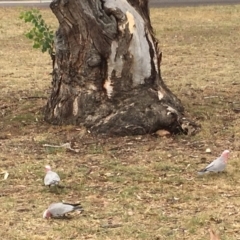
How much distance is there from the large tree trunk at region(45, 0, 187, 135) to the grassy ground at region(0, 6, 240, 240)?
19cm

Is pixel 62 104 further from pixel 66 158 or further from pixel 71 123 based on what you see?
pixel 66 158

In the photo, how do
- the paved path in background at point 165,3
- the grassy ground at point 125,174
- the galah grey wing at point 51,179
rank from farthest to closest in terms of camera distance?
the paved path in background at point 165,3 → the galah grey wing at point 51,179 → the grassy ground at point 125,174

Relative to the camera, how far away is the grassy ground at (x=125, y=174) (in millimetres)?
5012

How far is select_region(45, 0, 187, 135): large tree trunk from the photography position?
726cm

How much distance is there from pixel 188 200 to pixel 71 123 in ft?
7.77

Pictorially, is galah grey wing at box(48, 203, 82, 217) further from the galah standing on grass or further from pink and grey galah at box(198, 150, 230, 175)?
pink and grey galah at box(198, 150, 230, 175)

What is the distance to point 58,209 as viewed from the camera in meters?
5.04

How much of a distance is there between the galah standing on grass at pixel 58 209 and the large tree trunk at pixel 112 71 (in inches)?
85.2

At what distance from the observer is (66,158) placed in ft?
21.6

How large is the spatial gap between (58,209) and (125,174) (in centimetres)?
120

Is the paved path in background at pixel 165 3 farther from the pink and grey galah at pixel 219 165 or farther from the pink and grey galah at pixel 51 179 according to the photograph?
the pink and grey galah at pixel 51 179

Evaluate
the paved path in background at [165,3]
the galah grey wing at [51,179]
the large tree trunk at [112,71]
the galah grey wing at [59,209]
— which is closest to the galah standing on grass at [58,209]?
the galah grey wing at [59,209]

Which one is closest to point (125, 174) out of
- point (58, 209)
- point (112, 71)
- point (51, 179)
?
point (51, 179)

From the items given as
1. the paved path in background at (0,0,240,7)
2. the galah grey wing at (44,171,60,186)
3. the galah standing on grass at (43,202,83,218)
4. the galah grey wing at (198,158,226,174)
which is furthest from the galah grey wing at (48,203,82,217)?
the paved path in background at (0,0,240,7)
